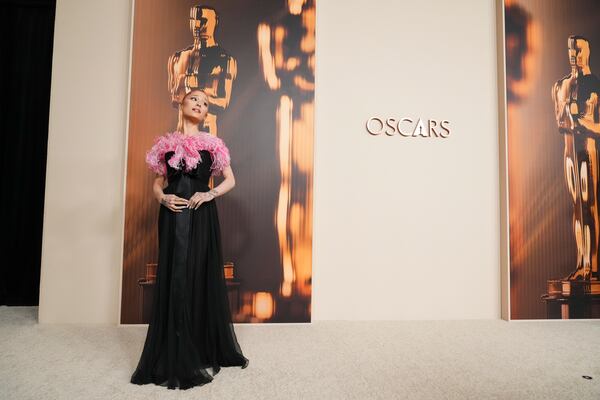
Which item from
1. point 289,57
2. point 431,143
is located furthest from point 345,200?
point 289,57

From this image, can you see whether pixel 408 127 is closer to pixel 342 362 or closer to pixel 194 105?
pixel 194 105

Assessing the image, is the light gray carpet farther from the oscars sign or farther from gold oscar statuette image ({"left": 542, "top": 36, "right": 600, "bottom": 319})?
the oscars sign

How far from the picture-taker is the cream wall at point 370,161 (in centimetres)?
326

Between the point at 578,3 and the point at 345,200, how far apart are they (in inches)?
133

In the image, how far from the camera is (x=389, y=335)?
9.82 ft

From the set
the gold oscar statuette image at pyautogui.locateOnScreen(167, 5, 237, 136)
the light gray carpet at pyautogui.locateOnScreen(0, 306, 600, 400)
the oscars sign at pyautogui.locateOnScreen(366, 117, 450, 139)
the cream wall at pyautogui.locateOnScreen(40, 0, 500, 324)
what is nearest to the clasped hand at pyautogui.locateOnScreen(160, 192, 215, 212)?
the light gray carpet at pyautogui.locateOnScreen(0, 306, 600, 400)

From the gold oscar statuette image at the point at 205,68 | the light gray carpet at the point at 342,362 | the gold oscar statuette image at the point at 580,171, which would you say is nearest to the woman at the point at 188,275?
the light gray carpet at the point at 342,362

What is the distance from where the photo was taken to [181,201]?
2.20m

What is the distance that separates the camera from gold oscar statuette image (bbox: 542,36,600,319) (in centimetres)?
359

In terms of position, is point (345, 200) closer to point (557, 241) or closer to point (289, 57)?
point (289, 57)

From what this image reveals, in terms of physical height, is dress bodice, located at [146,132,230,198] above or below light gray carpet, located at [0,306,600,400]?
above

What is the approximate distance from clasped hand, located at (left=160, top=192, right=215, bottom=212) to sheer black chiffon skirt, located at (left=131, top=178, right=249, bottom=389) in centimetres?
3

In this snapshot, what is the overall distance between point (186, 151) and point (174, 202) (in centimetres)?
34

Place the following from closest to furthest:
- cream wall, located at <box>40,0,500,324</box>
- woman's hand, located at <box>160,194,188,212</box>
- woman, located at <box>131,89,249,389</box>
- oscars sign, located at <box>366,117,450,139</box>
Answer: woman, located at <box>131,89,249,389</box> → woman's hand, located at <box>160,194,188,212</box> → cream wall, located at <box>40,0,500,324</box> → oscars sign, located at <box>366,117,450,139</box>
